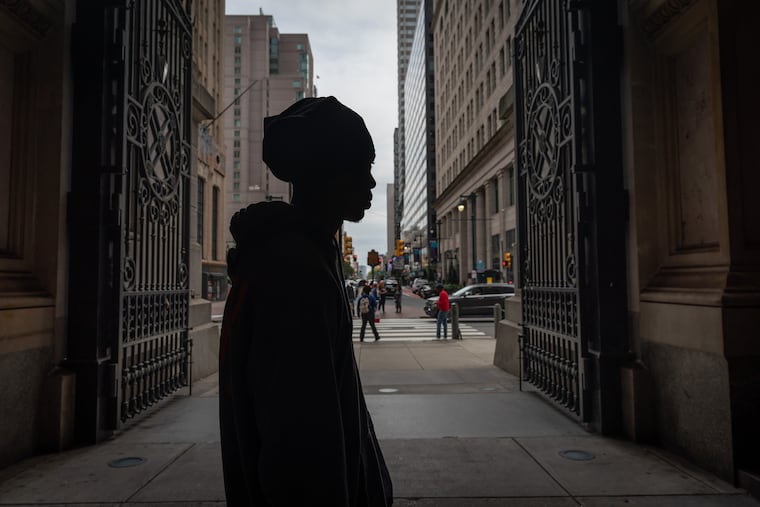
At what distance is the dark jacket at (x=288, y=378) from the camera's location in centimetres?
102

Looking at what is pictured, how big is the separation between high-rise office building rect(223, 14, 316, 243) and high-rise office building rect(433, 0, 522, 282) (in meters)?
52.4

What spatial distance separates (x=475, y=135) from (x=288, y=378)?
5039 centimetres

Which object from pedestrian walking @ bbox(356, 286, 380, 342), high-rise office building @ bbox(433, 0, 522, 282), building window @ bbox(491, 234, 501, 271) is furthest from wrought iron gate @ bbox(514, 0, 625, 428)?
building window @ bbox(491, 234, 501, 271)

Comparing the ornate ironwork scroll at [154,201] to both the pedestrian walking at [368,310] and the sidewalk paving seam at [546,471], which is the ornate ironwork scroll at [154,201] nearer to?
the sidewalk paving seam at [546,471]

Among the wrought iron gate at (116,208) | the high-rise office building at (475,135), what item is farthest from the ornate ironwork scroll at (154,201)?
the high-rise office building at (475,135)

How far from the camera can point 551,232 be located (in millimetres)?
6609

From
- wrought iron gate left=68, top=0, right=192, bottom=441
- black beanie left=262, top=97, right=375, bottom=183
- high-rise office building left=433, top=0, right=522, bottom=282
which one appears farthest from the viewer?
high-rise office building left=433, top=0, right=522, bottom=282

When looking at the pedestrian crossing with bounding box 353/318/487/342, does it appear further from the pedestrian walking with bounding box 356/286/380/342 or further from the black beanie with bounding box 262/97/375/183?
the black beanie with bounding box 262/97/375/183

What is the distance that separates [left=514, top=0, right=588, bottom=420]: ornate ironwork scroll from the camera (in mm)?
5629

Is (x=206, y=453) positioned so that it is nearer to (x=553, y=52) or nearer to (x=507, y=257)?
(x=553, y=52)

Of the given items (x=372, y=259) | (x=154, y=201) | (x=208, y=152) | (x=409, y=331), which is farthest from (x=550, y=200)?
(x=208, y=152)

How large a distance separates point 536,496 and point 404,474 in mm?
1014

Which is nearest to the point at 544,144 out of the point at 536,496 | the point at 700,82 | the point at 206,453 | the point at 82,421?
the point at 700,82

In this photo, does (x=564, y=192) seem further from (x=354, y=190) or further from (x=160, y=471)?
(x=354, y=190)
